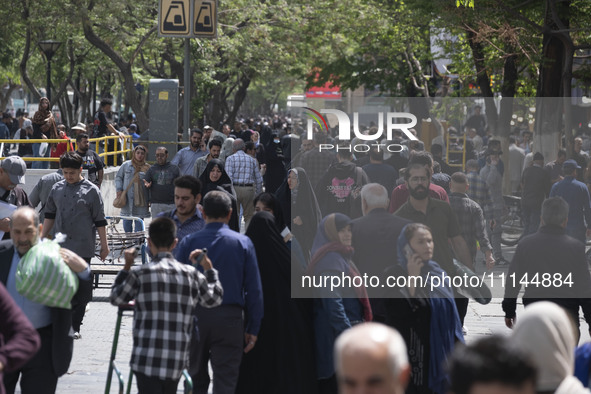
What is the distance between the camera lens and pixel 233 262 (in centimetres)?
639

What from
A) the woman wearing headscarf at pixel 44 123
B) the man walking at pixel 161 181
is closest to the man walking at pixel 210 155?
the man walking at pixel 161 181

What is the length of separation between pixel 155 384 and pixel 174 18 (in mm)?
12348

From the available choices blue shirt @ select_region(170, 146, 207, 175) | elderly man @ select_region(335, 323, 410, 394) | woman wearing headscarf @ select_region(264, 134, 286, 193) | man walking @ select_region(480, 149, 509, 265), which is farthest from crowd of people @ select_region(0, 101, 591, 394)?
woman wearing headscarf @ select_region(264, 134, 286, 193)

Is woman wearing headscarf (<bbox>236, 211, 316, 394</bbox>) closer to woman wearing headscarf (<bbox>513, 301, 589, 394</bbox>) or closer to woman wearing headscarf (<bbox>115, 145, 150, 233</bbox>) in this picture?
woman wearing headscarf (<bbox>513, 301, 589, 394</bbox>)

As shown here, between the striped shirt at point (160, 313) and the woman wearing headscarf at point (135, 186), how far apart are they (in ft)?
28.5

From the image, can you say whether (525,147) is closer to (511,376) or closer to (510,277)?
(510,277)

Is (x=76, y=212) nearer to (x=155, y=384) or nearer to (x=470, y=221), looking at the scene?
(x=470, y=221)

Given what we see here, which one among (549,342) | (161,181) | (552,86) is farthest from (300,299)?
(552,86)

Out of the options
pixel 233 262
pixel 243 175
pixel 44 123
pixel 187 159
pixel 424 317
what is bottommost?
pixel 424 317

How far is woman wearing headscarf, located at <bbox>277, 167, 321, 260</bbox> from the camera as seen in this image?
37.1 ft

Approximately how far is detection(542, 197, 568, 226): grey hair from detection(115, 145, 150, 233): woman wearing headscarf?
25.5 feet

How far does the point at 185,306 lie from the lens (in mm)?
5664

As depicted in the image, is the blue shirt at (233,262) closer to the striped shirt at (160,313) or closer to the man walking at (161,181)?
the striped shirt at (160,313)

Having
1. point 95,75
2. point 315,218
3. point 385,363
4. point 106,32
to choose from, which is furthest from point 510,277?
point 95,75
